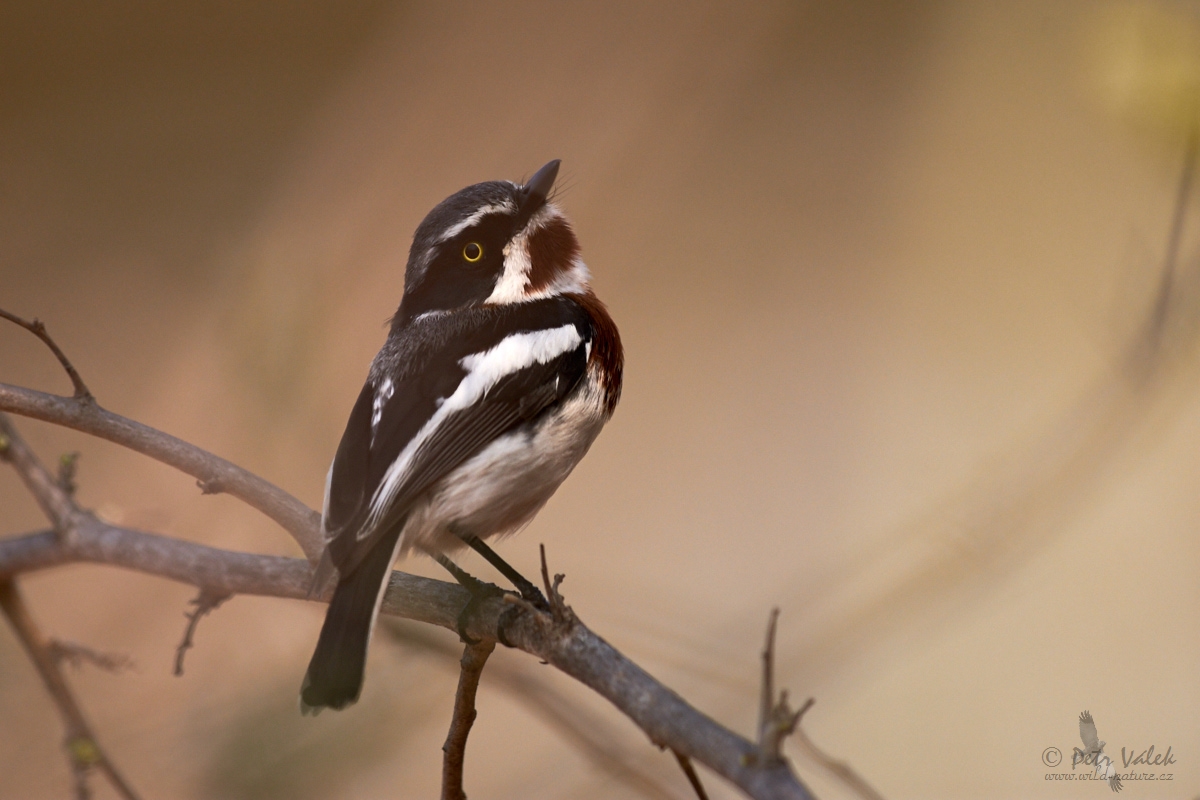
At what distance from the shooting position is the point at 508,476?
1.41 meters

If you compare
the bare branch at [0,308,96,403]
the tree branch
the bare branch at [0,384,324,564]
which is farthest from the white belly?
the bare branch at [0,308,96,403]

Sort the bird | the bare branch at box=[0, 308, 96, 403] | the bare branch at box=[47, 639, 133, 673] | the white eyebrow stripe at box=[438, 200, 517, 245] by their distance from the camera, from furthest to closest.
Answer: the white eyebrow stripe at box=[438, 200, 517, 245] < the bird < the bare branch at box=[0, 308, 96, 403] < the bare branch at box=[47, 639, 133, 673]

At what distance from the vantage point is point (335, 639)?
112 cm

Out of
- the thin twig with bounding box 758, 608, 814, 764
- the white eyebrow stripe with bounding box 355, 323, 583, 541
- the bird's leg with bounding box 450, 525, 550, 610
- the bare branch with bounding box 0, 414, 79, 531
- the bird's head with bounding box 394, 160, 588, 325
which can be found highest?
the bird's head with bounding box 394, 160, 588, 325

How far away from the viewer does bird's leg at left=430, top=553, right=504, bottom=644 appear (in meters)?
1.31

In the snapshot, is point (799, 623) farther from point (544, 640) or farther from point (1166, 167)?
point (1166, 167)

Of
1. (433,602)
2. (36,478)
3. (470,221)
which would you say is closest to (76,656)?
(36,478)

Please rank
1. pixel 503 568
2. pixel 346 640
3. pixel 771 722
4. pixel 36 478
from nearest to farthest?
pixel 771 722
pixel 36 478
pixel 346 640
pixel 503 568

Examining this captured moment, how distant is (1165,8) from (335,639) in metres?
1.94

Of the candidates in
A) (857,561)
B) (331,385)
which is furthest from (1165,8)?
(331,385)

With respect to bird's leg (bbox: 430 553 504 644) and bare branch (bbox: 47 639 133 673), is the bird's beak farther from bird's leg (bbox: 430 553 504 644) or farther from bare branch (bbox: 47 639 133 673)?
bare branch (bbox: 47 639 133 673)

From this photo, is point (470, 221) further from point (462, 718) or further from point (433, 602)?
point (462, 718)

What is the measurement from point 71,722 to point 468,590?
674 mm

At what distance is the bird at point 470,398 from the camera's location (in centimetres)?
128
